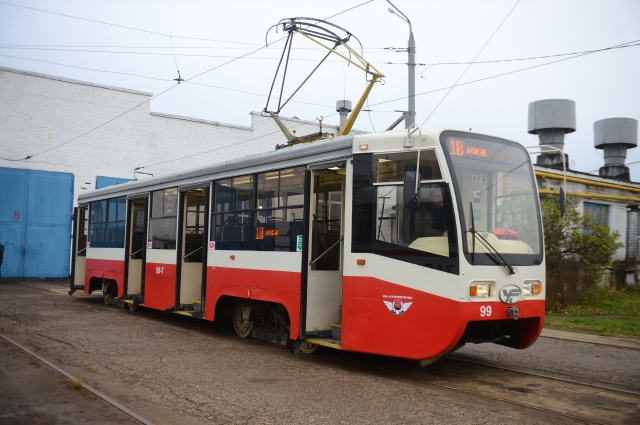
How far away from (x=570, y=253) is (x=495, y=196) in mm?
10471

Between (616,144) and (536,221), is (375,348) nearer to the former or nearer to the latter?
(536,221)

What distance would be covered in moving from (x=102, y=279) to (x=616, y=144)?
77.1 feet

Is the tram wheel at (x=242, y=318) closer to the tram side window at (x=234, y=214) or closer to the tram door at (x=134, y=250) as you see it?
the tram side window at (x=234, y=214)

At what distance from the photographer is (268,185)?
31.9ft

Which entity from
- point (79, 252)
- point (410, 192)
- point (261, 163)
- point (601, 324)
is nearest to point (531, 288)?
point (410, 192)

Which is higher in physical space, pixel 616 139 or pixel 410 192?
pixel 616 139

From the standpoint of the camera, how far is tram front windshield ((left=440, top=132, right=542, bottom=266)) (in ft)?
23.7

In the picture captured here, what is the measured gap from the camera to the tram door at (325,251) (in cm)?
870

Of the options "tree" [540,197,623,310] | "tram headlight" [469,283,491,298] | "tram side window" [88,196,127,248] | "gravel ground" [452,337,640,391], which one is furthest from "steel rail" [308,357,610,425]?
A: "tree" [540,197,623,310]

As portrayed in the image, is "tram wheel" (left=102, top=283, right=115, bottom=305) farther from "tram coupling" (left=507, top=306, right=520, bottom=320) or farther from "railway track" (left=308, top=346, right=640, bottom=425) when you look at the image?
"tram coupling" (left=507, top=306, right=520, bottom=320)

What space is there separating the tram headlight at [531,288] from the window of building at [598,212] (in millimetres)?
16188

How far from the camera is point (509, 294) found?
289 inches

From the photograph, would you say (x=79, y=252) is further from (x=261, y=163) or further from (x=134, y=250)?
(x=261, y=163)

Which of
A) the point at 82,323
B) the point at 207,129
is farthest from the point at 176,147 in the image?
the point at 82,323
